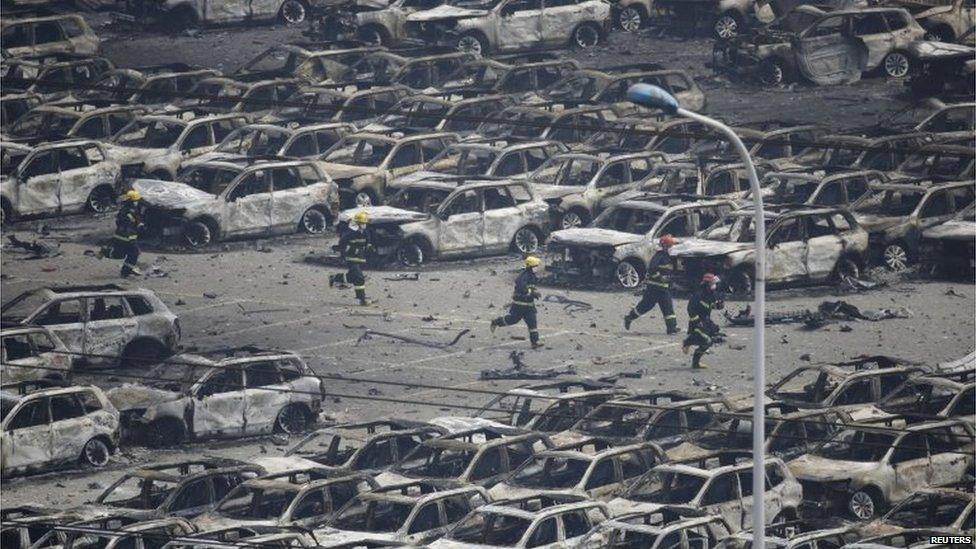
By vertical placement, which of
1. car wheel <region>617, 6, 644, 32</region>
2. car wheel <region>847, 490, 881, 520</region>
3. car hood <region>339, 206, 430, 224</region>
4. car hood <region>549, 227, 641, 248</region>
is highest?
car wheel <region>617, 6, 644, 32</region>

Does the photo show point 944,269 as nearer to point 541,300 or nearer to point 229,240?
point 541,300

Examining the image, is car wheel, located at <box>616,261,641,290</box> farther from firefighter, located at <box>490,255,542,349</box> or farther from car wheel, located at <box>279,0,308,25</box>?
car wheel, located at <box>279,0,308,25</box>

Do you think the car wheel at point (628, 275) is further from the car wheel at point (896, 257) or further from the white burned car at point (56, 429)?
the white burned car at point (56, 429)

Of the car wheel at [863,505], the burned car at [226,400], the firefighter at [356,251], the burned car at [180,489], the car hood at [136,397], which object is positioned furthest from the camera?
the firefighter at [356,251]

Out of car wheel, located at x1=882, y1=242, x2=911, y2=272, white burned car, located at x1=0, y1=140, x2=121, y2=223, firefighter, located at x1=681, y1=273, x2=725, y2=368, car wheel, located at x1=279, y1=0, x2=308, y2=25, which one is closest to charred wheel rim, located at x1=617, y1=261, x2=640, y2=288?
firefighter, located at x1=681, y1=273, x2=725, y2=368

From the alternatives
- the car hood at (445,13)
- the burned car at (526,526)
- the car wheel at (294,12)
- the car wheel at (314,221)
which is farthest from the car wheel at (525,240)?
the car wheel at (294,12)

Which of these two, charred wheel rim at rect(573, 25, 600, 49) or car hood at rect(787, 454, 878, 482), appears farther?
charred wheel rim at rect(573, 25, 600, 49)

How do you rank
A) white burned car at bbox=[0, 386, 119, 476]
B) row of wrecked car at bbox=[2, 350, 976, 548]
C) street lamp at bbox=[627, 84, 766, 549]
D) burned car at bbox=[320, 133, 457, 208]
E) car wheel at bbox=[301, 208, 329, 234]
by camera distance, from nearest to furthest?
street lamp at bbox=[627, 84, 766, 549] → row of wrecked car at bbox=[2, 350, 976, 548] → white burned car at bbox=[0, 386, 119, 476] → car wheel at bbox=[301, 208, 329, 234] → burned car at bbox=[320, 133, 457, 208]
